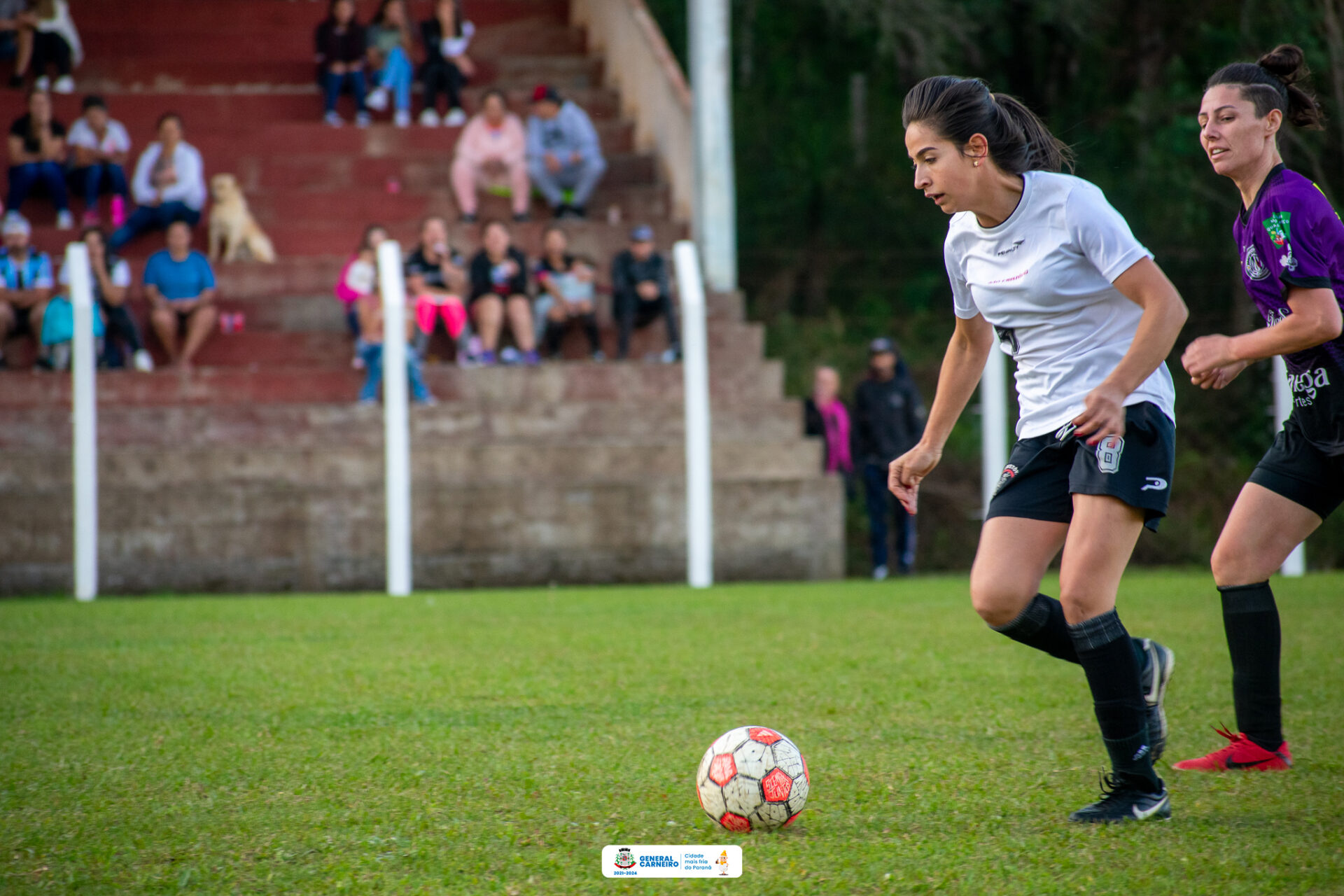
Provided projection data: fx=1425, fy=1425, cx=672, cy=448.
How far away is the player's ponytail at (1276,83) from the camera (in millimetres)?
4398

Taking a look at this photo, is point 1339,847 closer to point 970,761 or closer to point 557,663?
point 970,761

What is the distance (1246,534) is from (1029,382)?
3.41 ft

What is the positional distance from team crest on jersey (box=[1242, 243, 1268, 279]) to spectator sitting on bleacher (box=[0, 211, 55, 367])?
1226cm

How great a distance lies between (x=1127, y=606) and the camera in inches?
374

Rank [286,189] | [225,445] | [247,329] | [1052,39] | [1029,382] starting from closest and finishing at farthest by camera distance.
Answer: [1029,382] < [225,445] < [247,329] < [286,189] < [1052,39]

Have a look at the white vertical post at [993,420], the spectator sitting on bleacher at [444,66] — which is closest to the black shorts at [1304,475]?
the white vertical post at [993,420]

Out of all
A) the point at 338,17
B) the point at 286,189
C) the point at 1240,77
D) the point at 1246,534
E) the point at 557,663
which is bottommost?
the point at 557,663

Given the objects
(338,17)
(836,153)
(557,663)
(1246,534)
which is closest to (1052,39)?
(836,153)

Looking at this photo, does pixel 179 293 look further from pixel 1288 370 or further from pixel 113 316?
pixel 1288 370

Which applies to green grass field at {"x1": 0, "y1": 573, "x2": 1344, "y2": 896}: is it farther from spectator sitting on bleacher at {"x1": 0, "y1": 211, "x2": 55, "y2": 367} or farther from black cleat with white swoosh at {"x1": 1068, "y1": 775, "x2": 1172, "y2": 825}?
spectator sitting on bleacher at {"x1": 0, "y1": 211, "x2": 55, "y2": 367}

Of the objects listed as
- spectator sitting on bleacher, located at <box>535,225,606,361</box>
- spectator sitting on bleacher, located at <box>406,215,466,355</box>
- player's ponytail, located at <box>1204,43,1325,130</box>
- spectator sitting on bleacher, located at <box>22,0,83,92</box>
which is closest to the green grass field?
player's ponytail, located at <box>1204,43,1325,130</box>

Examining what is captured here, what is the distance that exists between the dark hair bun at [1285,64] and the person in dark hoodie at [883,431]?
356 inches

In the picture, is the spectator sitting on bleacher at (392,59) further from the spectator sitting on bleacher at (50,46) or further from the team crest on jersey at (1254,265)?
the team crest on jersey at (1254,265)

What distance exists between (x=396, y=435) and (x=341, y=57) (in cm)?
892
